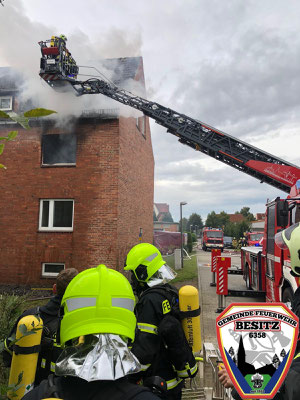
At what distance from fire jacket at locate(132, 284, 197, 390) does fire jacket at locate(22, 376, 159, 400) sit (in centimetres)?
96

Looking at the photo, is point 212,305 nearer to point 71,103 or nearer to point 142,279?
point 142,279

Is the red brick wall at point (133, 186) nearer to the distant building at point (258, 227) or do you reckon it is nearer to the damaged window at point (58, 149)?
the damaged window at point (58, 149)

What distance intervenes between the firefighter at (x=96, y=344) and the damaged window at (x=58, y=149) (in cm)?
949

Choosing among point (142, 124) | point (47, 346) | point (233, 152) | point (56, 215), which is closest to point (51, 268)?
point (56, 215)

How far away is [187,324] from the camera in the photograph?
2.21m

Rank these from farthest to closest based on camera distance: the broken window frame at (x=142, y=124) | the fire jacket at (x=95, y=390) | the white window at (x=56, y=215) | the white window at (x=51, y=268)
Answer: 1. the broken window frame at (x=142, y=124)
2. the white window at (x=56, y=215)
3. the white window at (x=51, y=268)
4. the fire jacket at (x=95, y=390)

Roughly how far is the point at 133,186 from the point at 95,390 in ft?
37.5

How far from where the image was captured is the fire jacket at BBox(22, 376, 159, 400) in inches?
37.4

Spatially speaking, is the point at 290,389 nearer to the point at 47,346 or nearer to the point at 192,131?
the point at 47,346

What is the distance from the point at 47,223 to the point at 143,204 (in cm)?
540

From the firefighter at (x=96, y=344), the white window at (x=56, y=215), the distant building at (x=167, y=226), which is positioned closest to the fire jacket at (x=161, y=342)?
the firefighter at (x=96, y=344)

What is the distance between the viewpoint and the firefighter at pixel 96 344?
97cm

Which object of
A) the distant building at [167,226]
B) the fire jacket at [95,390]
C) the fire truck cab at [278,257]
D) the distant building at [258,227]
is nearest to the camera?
the fire jacket at [95,390]

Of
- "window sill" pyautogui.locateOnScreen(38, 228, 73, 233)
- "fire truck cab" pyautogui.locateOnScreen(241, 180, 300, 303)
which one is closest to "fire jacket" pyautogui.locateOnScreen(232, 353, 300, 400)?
"fire truck cab" pyautogui.locateOnScreen(241, 180, 300, 303)
